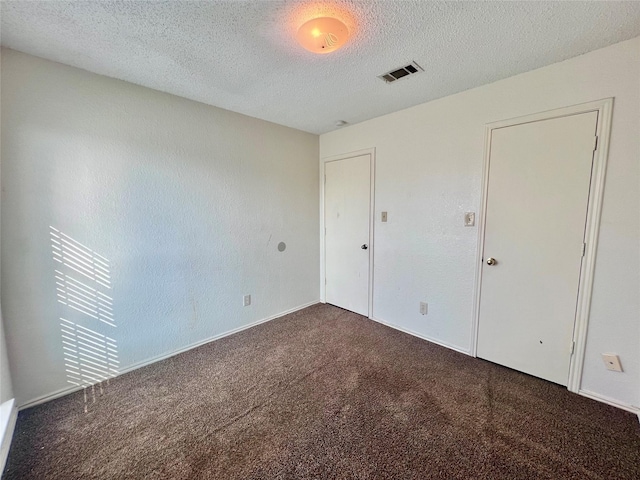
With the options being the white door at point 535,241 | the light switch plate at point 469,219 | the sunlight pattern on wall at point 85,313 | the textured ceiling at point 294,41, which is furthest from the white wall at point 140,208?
the white door at point 535,241

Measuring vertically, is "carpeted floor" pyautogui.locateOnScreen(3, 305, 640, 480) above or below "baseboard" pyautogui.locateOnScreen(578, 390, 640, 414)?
below

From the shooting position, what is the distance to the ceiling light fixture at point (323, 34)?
57.0 inches

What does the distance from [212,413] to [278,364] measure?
2.22 feet

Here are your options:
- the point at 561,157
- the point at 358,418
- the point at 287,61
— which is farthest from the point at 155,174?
the point at 561,157

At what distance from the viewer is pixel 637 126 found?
5.49 feet

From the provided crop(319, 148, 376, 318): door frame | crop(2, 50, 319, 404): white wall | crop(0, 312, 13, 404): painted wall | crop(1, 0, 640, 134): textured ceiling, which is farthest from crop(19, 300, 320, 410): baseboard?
crop(1, 0, 640, 134): textured ceiling

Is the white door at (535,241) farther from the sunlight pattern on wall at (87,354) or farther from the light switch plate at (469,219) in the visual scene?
the sunlight pattern on wall at (87,354)

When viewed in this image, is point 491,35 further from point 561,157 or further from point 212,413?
point 212,413

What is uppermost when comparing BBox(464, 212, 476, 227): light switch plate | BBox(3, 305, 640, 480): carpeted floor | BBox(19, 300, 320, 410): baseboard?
BBox(464, 212, 476, 227): light switch plate

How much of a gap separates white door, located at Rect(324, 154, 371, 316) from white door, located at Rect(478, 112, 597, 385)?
1314 mm

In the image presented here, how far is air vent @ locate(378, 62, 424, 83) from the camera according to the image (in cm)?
196

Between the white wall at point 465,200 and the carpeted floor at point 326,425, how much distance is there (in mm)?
452

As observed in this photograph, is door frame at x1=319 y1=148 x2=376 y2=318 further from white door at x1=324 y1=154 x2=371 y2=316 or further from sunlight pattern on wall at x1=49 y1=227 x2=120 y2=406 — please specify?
sunlight pattern on wall at x1=49 y1=227 x2=120 y2=406

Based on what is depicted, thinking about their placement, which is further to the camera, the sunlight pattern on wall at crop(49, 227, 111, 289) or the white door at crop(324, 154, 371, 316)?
the white door at crop(324, 154, 371, 316)
